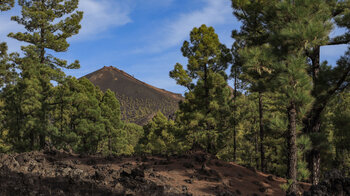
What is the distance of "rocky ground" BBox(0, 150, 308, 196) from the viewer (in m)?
7.80

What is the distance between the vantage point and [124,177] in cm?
999

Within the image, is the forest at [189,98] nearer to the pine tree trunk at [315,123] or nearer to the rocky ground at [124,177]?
the pine tree trunk at [315,123]

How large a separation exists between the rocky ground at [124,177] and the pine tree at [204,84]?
4791 mm

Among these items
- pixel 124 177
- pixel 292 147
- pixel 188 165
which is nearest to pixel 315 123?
pixel 292 147

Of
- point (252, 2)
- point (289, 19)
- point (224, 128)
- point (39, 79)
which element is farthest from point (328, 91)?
point (39, 79)

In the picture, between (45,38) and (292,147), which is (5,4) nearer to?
(45,38)

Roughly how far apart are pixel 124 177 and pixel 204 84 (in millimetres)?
14087

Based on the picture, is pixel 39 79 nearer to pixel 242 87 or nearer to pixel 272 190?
pixel 242 87

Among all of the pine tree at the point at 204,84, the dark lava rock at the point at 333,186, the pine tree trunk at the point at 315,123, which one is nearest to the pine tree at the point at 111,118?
the pine tree at the point at 204,84

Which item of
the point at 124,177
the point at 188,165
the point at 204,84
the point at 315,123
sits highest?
the point at 204,84

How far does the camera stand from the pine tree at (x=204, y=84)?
71.5ft

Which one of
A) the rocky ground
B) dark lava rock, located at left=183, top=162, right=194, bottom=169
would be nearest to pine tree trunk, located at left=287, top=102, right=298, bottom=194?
the rocky ground

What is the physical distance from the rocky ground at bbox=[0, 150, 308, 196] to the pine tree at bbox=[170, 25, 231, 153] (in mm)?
4791

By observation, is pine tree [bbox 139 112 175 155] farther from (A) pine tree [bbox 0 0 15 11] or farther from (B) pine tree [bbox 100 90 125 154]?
(A) pine tree [bbox 0 0 15 11]
